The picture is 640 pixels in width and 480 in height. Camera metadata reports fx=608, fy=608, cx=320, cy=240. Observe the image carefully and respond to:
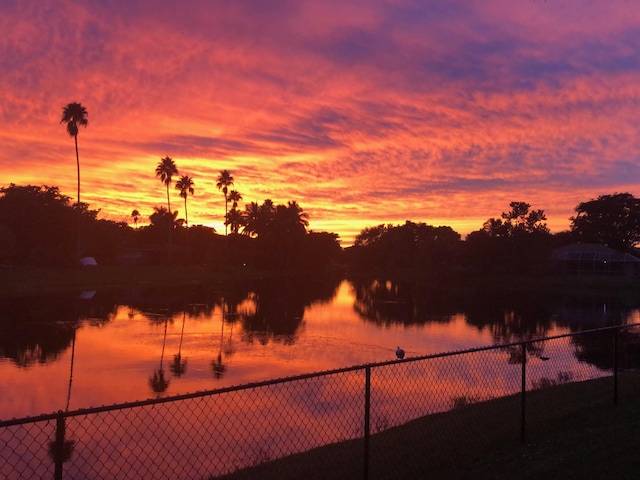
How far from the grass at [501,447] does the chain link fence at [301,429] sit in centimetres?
5

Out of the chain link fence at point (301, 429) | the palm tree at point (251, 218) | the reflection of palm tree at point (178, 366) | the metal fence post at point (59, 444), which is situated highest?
the palm tree at point (251, 218)

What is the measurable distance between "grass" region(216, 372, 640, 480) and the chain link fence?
2.0 inches

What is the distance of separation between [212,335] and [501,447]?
2230 centimetres

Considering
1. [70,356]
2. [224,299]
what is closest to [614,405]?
[70,356]

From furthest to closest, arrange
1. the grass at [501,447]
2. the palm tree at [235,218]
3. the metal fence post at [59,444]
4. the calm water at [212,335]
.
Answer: the palm tree at [235,218] < the calm water at [212,335] < the grass at [501,447] < the metal fence post at [59,444]

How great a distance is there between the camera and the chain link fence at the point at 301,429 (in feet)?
31.2

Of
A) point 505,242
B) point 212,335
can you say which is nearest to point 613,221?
point 505,242

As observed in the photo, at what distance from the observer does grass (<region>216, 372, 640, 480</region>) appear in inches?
291

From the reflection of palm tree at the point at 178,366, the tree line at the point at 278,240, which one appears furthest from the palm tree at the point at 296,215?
the reflection of palm tree at the point at 178,366

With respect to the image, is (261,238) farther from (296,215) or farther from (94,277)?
(94,277)

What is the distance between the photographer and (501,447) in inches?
343

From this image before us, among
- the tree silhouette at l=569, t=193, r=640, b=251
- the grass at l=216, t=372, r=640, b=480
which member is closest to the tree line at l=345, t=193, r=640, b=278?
the tree silhouette at l=569, t=193, r=640, b=251

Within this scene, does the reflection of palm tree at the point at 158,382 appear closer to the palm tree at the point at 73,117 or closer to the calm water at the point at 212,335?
the calm water at the point at 212,335

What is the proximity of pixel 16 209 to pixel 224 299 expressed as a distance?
39.6 metres
